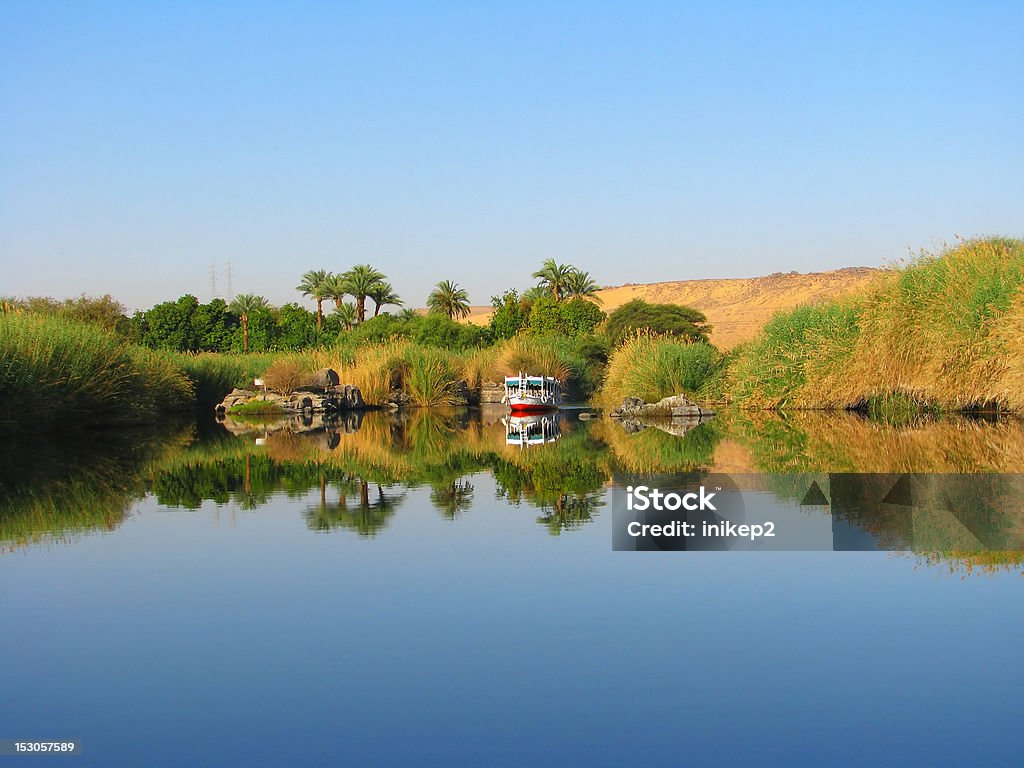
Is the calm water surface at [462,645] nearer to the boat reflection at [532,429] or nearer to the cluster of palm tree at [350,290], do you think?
the boat reflection at [532,429]

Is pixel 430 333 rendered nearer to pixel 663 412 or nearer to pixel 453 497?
pixel 663 412

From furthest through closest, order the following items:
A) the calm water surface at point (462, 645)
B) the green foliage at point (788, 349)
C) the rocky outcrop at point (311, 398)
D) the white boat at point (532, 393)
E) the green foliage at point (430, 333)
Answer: the green foliage at point (430, 333)
the rocky outcrop at point (311, 398)
the white boat at point (532, 393)
the green foliage at point (788, 349)
the calm water surface at point (462, 645)

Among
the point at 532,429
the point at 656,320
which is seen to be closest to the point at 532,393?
the point at 532,429

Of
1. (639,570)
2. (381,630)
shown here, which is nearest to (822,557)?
(639,570)

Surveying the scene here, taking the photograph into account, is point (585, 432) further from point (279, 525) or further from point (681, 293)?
point (681, 293)

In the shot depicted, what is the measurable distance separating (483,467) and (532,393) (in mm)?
27072

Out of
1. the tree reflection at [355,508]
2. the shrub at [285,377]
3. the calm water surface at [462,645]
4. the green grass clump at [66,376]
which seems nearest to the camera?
the calm water surface at [462,645]

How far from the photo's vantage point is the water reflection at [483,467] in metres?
12.4

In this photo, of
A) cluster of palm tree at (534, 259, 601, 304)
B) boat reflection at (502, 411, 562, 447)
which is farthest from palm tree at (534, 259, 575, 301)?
boat reflection at (502, 411, 562, 447)

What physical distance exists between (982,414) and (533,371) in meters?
25.4

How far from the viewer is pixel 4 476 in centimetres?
1777

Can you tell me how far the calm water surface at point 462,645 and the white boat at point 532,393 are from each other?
28.2 m

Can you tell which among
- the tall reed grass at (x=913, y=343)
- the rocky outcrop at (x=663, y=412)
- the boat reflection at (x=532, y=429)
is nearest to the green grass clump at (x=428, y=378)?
the boat reflection at (x=532, y=429)

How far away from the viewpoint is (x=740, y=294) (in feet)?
462
